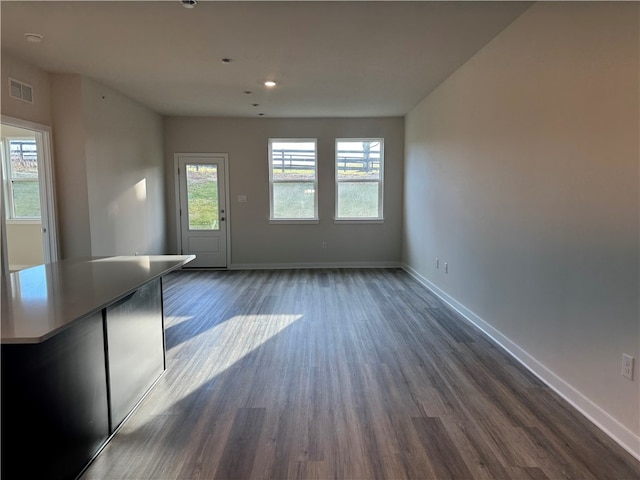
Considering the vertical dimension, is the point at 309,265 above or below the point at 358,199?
below

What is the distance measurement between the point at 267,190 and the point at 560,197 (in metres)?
5.06

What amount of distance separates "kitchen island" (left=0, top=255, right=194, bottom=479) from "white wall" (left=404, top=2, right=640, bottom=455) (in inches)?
103

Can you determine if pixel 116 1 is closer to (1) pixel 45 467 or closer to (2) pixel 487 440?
(1) pixel 45 467

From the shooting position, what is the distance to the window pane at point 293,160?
22.2 feet

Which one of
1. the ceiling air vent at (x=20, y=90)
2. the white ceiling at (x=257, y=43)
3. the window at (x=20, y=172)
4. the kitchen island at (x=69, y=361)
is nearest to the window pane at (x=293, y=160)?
the white ceiling at (x=257, y=43)

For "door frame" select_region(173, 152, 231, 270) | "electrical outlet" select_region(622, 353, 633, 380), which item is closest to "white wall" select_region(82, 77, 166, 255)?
"door frame" select_region(173, 152, 231, 270)

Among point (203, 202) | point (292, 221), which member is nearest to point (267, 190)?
point (292, 221)

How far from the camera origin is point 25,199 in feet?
20.1

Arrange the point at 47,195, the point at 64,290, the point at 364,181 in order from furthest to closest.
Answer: the point at 364,181 → the point at 47,195 → the point at 64,290

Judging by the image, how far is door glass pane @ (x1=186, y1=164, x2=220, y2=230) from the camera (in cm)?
675

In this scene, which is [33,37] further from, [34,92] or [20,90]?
[34,92]

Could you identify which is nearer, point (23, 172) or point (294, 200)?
point (23, 172)

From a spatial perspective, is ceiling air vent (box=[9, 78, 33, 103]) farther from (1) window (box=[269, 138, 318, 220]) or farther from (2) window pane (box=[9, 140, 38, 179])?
(1) window (box=[269, 138, 318, 220])

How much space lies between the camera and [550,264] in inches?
101
